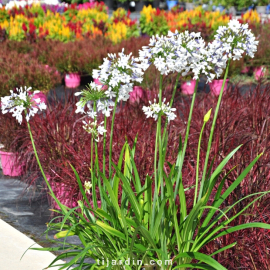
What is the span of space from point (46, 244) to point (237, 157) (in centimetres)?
165

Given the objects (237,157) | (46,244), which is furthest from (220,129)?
(46,244)

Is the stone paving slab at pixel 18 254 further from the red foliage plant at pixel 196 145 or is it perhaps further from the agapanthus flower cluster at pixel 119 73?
the agapanthus flower cluster at pixel 119 73

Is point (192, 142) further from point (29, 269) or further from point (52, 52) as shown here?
point (52, 52)

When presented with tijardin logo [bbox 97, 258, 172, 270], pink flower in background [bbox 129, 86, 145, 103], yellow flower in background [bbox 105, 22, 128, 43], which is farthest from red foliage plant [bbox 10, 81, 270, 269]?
yellow flower in background [bbox 105, 22, 128, 43]

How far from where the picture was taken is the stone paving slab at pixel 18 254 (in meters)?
3.32

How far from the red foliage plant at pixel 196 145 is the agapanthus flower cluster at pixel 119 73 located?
1077 mm

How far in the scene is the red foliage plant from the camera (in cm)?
315

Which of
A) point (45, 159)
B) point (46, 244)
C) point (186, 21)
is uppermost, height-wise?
point (186, 21)

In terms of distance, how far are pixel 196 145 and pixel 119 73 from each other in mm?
2113

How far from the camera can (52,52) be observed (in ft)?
35.1

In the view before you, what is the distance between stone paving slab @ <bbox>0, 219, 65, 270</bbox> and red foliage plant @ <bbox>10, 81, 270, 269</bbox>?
584mm

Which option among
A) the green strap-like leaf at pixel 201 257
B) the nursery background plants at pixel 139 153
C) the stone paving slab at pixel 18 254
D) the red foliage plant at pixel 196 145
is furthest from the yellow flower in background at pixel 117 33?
the green strap-like leaf at pixel 201 257

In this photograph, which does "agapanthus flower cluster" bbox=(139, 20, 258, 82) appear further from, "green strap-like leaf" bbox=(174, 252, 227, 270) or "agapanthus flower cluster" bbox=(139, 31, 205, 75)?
"green strap-like leaf" bbox=(174, 252, 227, 270)

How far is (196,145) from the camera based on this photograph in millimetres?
4605
